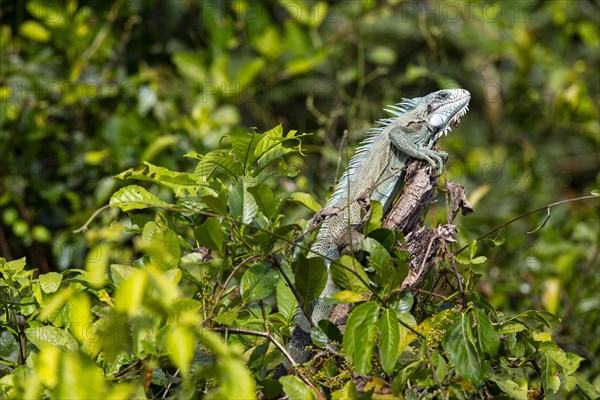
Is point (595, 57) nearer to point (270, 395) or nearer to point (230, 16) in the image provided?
point (230, 16)

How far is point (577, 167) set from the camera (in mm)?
A: 8383

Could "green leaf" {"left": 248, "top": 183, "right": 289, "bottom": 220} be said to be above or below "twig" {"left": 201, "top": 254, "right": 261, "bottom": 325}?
above

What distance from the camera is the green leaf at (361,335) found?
1.87m

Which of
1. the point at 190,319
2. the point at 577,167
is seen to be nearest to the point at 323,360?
the point at 190,319

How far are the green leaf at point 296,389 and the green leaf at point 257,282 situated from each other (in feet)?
0.91

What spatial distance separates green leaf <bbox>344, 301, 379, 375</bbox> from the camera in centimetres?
187

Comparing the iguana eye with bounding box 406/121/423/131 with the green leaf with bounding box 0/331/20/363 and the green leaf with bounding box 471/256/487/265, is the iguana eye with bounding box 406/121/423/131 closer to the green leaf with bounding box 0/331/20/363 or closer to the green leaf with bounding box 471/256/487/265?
the green leaf with bounding box 471/256/487/265

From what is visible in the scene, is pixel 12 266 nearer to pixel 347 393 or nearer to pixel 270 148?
pixel 270 148

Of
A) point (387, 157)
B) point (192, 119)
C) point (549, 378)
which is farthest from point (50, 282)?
point (192, 119)

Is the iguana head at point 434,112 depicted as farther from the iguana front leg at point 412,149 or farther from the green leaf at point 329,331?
the green leaf at point 329,331

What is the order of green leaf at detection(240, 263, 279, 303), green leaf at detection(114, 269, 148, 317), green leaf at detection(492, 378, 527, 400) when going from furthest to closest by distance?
green leaf at detection(240, 263, 279, 303)
green leaf at detection(492, 378, 527, 400)
green leaf at detection(114, 269, 148, 317)

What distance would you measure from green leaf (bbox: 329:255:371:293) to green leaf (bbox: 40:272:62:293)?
2.61 feet

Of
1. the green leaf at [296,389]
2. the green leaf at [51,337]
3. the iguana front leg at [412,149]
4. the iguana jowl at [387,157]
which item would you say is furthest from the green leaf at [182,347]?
the iguana front leg at [412,149]

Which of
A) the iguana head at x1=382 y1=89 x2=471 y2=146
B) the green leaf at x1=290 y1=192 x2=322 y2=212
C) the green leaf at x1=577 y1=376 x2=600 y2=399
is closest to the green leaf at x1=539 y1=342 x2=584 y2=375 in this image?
the green leaf at x1=577 y1=376 x2=600 y2=399
